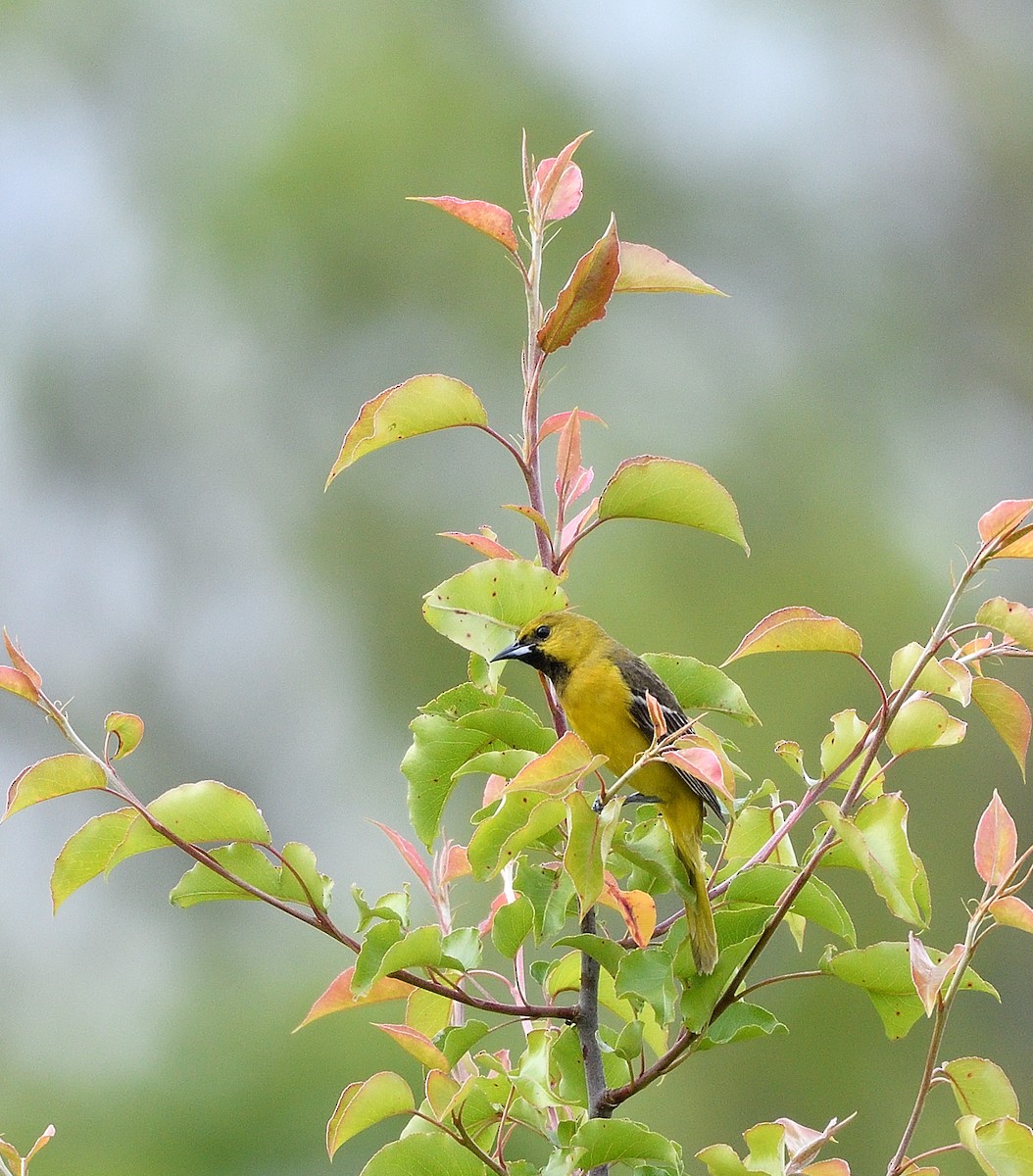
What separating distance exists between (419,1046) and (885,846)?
0.36 m

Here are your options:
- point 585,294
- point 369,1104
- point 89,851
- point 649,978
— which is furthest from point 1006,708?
point 89,851

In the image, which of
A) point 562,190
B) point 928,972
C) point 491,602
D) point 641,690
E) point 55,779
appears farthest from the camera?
point 641,690

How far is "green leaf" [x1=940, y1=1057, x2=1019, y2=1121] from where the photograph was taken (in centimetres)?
91

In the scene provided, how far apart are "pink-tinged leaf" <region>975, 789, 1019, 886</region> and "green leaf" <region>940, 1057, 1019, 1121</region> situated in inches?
4.9

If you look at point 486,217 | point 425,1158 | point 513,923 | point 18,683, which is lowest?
point 425,1158

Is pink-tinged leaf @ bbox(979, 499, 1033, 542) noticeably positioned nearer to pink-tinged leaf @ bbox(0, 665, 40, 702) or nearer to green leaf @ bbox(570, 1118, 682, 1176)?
green leaf @ bbox(570, 1118, 682, 1176)

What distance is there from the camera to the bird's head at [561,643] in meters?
1.50

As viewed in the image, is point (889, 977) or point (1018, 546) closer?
point (1018, 546)

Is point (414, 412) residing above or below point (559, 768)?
above

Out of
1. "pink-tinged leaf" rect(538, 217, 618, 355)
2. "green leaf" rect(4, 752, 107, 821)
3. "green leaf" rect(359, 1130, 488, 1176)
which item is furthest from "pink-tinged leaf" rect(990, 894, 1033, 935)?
"green leaf" rect(4, 752, 107, 821)

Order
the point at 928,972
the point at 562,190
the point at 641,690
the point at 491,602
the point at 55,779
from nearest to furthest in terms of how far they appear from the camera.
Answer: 1. the point at 928,972
2. the point at 55,779
3. the point at 491,602
4. the point at 562,190
5. the point at 641,690

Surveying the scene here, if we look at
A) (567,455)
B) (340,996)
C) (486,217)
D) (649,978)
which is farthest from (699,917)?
(486,217)

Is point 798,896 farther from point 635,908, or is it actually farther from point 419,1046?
point 419,1046

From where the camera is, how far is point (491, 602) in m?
1.02
